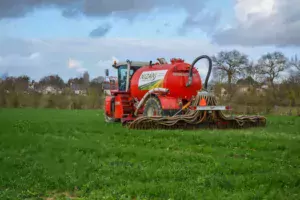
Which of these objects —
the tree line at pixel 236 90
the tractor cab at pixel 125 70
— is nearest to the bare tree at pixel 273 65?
the tree line at pixel 236 90

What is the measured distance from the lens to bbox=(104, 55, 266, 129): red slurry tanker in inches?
799

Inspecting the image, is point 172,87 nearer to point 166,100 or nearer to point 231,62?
point 166,100

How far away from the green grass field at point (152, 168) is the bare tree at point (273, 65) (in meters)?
45.5

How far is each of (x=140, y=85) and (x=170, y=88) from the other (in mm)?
2811

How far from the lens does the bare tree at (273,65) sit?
5953 centimetres

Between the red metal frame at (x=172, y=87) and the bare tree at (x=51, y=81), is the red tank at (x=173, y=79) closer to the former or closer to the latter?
the red metal frame at (x=172, y=87)

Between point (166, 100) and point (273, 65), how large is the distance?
138 feet

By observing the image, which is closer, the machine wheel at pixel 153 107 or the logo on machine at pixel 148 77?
the machine wheel at pixel 153 107

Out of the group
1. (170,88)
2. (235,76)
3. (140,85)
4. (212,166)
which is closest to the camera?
(212,166)

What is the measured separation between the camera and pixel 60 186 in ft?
30.6

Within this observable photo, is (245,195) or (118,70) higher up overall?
(118,70)

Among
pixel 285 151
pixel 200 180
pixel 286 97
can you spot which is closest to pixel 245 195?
pixel 200 180

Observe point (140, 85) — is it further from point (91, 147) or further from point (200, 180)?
point (200, 180)

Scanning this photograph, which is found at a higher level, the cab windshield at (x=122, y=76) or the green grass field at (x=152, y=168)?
the cab windshield at (x=122, y=76)
